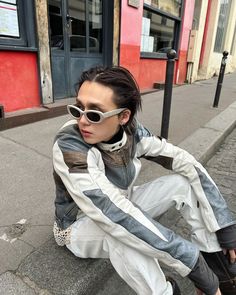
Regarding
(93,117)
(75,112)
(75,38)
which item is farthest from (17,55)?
(93,117)

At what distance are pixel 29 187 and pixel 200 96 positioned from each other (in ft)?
20.5

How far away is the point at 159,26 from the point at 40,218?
24.7 ft

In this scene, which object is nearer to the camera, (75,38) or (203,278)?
(203,278)

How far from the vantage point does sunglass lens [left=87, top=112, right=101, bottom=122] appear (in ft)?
4.44

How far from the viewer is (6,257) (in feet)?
5.65

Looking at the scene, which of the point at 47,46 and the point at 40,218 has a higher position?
the point at 47,46

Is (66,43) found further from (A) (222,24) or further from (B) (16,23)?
(A) (222,24)

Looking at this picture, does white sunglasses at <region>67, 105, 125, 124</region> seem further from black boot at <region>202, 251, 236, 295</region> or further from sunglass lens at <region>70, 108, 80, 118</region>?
black boot at <region>202, 251, 236, 295</region>

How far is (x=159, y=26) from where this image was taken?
815 cm

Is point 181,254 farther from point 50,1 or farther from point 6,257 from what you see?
point 50,1

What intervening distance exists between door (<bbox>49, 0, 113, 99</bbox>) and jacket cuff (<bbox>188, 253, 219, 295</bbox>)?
4.46 metres

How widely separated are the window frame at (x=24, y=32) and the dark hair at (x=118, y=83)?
3.01m

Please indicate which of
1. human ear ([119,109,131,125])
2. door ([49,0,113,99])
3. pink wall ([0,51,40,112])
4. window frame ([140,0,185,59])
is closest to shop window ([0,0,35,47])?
pink wall ([0,51,40,112])

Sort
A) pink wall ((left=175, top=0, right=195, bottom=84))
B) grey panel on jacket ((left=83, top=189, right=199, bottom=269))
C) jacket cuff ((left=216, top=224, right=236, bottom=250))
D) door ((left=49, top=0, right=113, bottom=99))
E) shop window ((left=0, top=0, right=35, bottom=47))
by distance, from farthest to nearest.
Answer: pink wall ((left=175, top=0, right=195, bottom=84))
door ((left=49, top=0, right=113, bottom=99))
shop window ((left=0, top=0, right=35, bottom=47))
jacket cuff ((left=216, top=224, right=236, bottom=250))
grey panel on jacket ((left=83, top=189, right=199, bottom=269))
